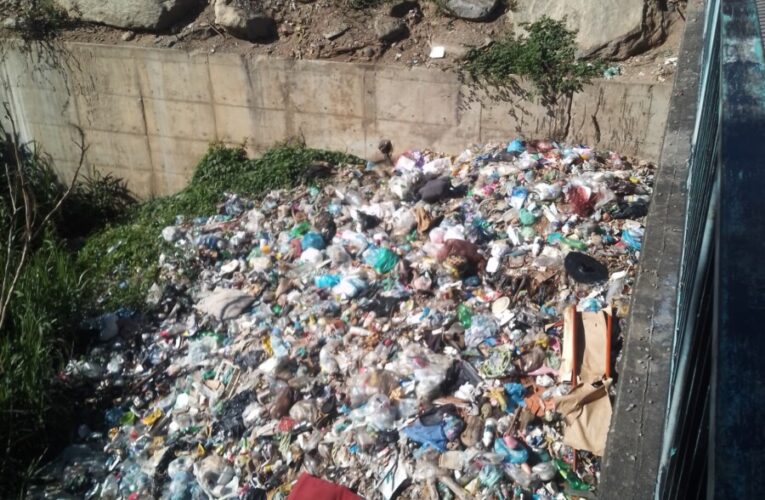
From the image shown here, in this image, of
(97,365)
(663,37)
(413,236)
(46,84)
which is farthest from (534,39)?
(46,84)

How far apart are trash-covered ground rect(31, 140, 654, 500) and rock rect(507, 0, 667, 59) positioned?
0.94 meters

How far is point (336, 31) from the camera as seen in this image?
714 centimetres

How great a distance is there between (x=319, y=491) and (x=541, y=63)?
13.6 ft

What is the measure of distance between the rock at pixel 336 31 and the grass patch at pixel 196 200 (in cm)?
110

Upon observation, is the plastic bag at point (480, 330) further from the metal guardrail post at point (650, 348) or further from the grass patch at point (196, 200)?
the grass patch at point (196, 200)

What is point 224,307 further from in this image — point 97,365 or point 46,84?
point 46,84

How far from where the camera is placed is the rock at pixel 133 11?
7.60 meters

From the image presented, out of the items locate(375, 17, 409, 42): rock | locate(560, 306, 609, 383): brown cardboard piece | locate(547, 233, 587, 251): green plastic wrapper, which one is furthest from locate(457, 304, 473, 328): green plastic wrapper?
locate(375, 17, 409, 42): rock

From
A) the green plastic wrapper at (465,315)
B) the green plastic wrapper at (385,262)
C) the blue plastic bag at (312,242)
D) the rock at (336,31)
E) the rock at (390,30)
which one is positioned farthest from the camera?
the rock at (336,31)

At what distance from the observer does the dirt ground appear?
272 inches

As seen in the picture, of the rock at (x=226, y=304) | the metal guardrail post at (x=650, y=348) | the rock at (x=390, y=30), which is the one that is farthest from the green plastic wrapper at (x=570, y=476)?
the rock at (x=390, y=30)

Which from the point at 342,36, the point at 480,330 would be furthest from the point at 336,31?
the point at 480,330

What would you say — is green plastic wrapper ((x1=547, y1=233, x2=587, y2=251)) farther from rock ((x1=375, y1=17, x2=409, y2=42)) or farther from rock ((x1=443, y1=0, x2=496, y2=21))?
rock ((x1=375, y1=17, x2=409, y2=42))

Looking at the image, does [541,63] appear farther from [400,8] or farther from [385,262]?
[385,262]
